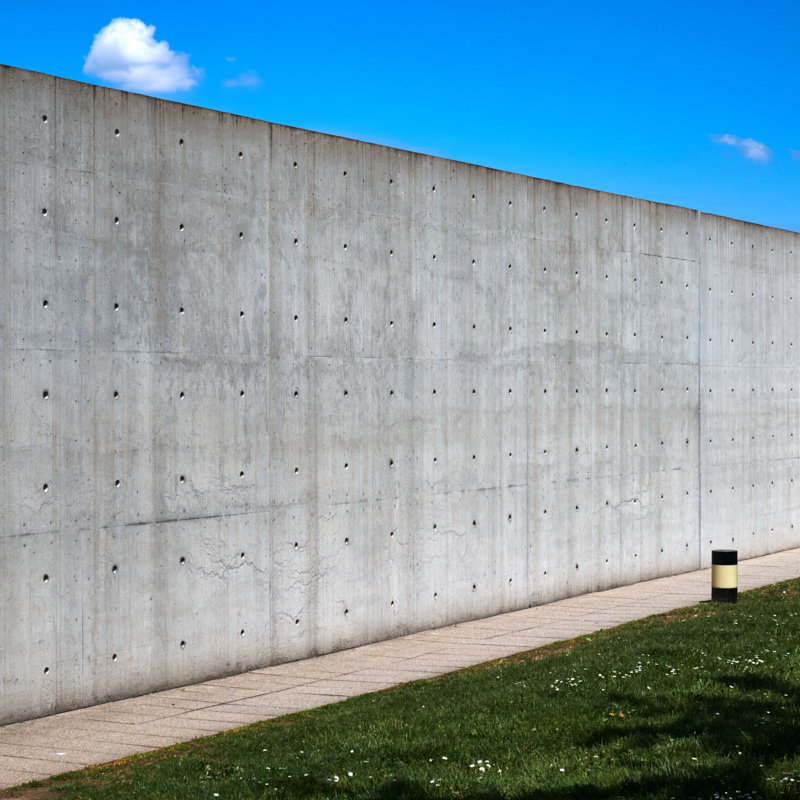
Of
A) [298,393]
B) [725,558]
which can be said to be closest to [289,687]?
[298,393]

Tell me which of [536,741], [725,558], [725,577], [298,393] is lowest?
[536,741]

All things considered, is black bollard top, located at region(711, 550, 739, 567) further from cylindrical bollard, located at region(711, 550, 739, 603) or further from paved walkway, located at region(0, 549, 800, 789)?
paved walkway, located at region(0, 549, 800, 789)

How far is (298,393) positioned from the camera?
1238 cm

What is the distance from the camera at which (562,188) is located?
16.1 meters

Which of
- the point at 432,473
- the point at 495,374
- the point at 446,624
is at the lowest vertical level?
the point at 446,624

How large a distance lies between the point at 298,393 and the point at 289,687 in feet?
9.83

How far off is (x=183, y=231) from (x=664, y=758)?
6438 millimetres

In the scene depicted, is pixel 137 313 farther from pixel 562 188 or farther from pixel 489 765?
pixel 562 188

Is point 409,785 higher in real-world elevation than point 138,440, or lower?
lower

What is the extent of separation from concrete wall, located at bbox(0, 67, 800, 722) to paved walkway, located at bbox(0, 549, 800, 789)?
12.5 inches

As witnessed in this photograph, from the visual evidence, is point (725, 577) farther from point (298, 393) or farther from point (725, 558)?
point (298, 393)

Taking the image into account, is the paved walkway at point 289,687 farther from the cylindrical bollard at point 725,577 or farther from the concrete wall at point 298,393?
the cylindrical bollard at point 725,577

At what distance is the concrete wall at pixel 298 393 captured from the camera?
1018 centimetres

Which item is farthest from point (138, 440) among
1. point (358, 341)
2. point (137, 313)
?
point (358, 341)
